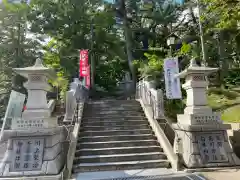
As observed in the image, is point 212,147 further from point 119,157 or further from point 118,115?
point 118,115

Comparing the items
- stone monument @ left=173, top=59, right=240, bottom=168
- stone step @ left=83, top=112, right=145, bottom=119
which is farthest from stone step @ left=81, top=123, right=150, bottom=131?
stone monument @ left=173, top=59, right=240, bottom=168

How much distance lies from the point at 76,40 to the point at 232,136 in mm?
15206

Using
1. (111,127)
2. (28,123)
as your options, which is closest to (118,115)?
(111,127)

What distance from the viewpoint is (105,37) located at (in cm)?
2038

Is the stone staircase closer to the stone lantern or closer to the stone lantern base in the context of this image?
the stone lantern base

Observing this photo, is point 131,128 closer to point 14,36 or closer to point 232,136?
point 232,136

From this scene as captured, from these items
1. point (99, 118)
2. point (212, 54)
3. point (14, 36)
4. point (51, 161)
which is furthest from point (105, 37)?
point (51, 161)

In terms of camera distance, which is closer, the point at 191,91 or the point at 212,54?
the point at 191,91

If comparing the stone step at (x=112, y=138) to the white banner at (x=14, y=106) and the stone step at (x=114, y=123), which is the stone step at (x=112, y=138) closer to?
the stone step at (x=114, y=123)

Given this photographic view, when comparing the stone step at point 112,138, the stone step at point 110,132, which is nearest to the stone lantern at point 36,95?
the stone step at point 112,138

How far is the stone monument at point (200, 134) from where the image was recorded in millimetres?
6473

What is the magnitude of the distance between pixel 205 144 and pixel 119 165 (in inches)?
98.1

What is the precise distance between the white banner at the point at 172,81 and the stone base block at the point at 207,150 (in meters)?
4.18

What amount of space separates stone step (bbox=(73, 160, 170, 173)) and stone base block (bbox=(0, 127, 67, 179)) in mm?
676
